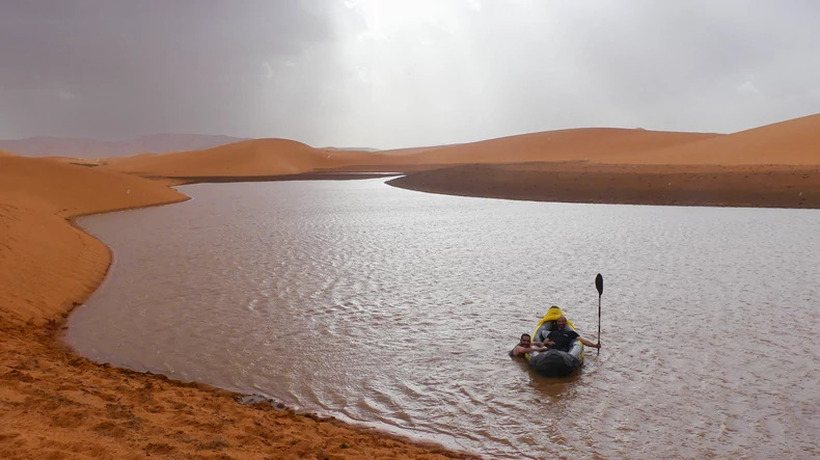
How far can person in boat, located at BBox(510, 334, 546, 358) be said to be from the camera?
27.1ft

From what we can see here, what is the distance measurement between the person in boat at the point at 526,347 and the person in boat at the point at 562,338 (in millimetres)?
146

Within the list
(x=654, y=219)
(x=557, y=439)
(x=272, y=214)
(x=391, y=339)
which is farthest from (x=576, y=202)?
(x=557, y=439)

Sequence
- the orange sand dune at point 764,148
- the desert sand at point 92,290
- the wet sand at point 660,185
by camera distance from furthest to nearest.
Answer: the orange sand dune at point 764,148 < the wet sand at point 660,185 < the desert sand at point 92,290

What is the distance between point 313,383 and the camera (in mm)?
7629

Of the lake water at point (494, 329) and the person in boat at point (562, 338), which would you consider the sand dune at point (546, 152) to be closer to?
the lake water at point (494, 329)

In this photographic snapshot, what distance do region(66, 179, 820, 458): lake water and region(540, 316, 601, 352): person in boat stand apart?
0.30 m

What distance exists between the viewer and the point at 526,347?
8.32 m

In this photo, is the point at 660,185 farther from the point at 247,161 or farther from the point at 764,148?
the point at 247,161

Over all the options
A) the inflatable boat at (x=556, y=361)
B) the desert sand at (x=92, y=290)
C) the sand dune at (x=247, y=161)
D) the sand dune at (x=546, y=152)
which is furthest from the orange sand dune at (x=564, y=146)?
the inflatable boat at (x=556, y=361)

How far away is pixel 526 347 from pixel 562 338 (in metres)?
0.57

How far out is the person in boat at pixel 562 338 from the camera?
27.5 ft

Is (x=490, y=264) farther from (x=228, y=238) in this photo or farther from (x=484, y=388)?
(x=228, y=238)

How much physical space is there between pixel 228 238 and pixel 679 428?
54.9 ft

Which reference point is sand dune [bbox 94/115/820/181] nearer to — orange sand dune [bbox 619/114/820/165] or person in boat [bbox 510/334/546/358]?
orange sand dune [bbox 619/114/820/165]
